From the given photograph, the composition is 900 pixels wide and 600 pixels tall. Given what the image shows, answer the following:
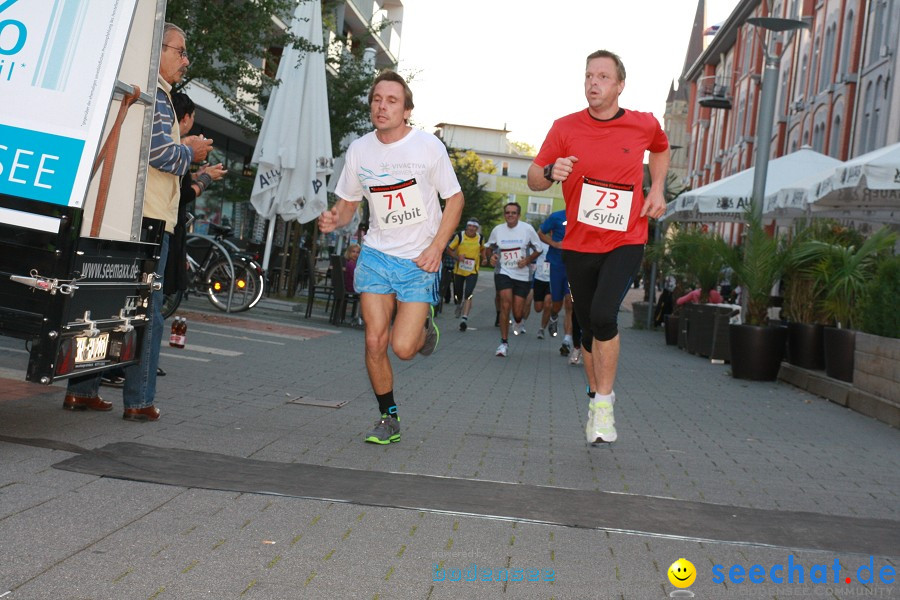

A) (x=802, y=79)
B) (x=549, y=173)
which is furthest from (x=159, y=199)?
(x=802, y=79)

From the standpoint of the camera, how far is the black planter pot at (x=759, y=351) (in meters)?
13.7

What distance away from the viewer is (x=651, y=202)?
6.83 meters

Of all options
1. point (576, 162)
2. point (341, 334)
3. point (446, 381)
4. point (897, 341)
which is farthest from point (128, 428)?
point (341, 334)

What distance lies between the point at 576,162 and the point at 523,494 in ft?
7.68

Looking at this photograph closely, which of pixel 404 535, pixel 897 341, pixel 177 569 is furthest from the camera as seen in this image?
pixel 897 341

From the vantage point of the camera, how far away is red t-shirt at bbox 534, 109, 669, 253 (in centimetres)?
688

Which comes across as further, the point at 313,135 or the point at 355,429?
the point at 313,135

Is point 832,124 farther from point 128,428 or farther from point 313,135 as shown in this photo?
point 128,428

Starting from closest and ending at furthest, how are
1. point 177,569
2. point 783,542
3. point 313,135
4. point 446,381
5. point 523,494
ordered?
point 177,569, point 783,542, point 523,494, point 446,381, point 313,135

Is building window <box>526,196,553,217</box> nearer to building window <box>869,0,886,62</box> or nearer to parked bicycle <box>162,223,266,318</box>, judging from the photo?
building window <box>869,0,886,62</box>

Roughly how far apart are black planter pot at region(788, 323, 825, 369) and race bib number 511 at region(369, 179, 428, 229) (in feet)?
26.5

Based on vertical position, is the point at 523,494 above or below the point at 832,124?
below

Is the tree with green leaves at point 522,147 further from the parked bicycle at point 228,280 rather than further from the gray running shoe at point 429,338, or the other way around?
the gray running shoe at point 429,338

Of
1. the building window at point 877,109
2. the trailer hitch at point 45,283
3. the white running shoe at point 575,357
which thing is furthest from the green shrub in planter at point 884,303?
the building window at point 877,109
